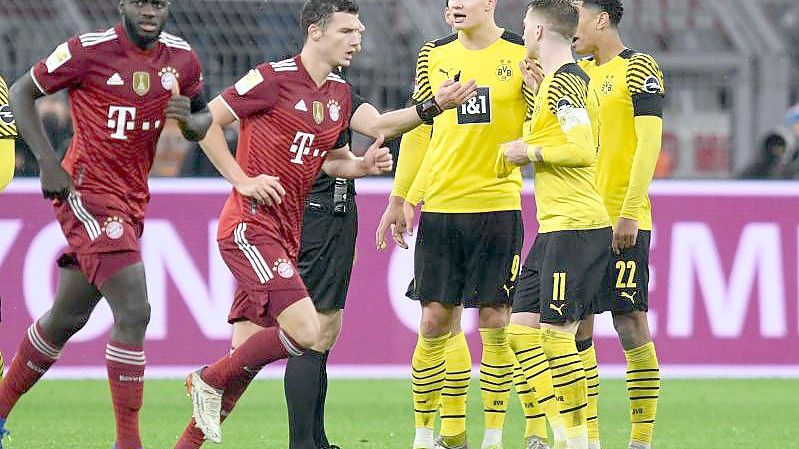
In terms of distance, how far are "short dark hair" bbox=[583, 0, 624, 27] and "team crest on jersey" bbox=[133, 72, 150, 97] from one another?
2571 millimetres

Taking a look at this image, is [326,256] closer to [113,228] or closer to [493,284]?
[493,284]

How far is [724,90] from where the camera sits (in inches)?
575

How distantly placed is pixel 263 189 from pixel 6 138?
1841 millimetres

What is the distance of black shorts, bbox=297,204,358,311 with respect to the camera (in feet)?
27.0

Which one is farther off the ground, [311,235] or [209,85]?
[209,85]

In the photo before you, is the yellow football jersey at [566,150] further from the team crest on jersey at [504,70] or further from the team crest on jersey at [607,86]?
the team crest on jersey at [607,86]

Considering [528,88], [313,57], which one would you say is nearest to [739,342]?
[528,88]

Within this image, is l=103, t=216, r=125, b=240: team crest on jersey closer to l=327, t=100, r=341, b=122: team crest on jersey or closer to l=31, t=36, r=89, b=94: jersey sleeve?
l=31, t=36, r=89, b=94: jersey sleeve

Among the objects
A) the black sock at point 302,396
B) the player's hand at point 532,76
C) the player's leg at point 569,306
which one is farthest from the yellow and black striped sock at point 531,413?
the player's hand at point 532,76

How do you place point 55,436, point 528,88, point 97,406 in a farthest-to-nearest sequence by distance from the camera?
point 97,406 → point 55,436 → point 528,88

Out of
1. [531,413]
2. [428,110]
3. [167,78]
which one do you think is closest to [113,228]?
[167,78]

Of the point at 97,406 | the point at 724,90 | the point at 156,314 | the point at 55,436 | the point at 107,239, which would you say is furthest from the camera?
the point at 724,90

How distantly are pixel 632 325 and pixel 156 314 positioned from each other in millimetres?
4918

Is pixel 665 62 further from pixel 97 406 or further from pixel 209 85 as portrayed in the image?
pixel 97 406
